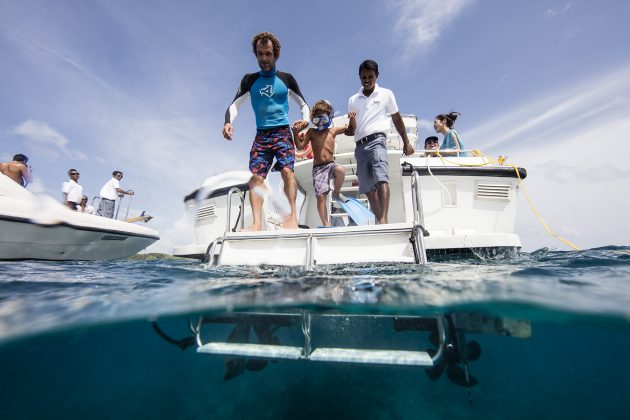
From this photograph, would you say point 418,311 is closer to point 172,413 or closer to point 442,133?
point 172,413

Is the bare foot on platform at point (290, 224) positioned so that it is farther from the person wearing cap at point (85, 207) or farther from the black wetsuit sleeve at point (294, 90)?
the person wearing cap at point (85, 207)

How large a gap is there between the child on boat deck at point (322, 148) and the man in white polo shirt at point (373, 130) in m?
0.47

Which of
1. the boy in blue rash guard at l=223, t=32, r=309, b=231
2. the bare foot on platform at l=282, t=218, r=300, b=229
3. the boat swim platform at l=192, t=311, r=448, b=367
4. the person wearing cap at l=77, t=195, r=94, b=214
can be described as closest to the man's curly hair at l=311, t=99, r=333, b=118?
the boy in blue rash guard at l=223, t=32, r=309, b=231

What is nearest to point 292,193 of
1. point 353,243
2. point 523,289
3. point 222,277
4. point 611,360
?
A: point 353,243

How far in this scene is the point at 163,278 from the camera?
10.9 feet

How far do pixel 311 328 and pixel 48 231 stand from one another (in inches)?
232

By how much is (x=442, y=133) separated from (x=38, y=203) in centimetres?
891

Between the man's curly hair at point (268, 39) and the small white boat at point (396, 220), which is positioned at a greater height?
the man's curly hair at point (268, 39)

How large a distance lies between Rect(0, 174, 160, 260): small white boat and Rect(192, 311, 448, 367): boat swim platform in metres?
4.75

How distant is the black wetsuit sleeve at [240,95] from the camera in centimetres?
383

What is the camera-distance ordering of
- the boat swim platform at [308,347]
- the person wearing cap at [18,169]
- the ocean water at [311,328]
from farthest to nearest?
1. the person wearing cap at [18,169]
2. the ocean water at [311,328]
3. the boat swim platform at [308,347]

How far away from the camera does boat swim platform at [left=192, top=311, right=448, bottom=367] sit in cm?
209

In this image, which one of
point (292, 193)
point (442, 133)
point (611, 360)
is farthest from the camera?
point (442, 133)

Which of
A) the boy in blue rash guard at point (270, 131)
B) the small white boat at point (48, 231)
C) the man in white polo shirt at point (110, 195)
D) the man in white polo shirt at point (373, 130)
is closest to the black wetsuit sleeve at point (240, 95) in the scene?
the boy in blue rash guard at point (270, 131)
